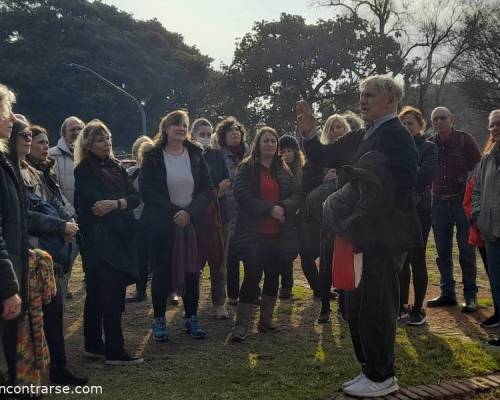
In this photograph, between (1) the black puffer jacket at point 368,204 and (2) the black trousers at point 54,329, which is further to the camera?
(2) the black trousers at point 54,329

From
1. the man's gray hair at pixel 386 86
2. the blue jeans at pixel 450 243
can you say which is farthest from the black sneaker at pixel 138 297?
the man's gray hair at pixel 386 86

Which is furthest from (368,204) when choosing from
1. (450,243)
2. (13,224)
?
(450,243)

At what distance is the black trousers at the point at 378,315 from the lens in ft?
12.5

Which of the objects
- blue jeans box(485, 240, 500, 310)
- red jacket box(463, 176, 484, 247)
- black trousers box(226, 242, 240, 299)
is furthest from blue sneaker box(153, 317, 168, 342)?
red jacket box(463, 176, 484, 247)

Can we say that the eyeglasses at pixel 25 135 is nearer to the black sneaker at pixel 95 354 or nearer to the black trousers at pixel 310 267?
the black sneaker at pixel 95 354

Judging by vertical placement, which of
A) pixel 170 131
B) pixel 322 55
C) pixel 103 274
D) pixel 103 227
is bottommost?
pixel 103 274

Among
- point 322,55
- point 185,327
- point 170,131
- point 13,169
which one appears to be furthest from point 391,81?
point 322,55

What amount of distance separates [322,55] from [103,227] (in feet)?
82.0

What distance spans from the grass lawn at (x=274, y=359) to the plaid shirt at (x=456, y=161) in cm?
137

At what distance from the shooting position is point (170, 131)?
Result: 525 centimetres

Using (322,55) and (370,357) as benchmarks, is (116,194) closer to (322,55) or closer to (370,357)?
(370,357)

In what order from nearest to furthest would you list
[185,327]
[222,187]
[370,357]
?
[370,357] → [185,327] → [222,187]

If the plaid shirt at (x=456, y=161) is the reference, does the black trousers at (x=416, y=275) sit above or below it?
below

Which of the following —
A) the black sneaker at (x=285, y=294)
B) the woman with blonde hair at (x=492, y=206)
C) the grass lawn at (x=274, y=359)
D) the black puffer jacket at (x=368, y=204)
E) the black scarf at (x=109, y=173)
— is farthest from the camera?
the black sneaker at (x=285, y=294)
